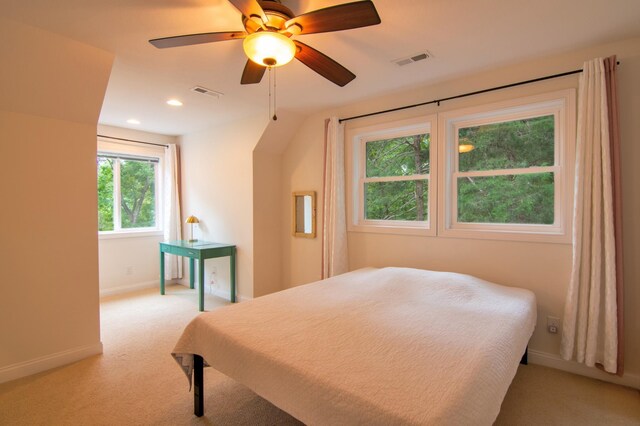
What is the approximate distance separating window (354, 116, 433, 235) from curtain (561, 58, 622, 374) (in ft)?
3.72

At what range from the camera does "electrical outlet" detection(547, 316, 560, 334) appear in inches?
97.7

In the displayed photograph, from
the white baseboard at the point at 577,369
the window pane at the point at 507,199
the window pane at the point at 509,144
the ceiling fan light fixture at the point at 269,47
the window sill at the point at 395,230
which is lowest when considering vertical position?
the white baseboard at the point at 577,369

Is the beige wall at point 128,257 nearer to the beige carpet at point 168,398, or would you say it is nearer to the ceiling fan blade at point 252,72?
the beige carpet at point 168,398

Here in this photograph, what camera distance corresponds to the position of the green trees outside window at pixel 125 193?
4621 mm

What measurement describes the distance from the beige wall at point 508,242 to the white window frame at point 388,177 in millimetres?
72

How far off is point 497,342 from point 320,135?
286 centimetres

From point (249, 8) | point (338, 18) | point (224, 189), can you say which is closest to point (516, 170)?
Answer: point (338, 18)

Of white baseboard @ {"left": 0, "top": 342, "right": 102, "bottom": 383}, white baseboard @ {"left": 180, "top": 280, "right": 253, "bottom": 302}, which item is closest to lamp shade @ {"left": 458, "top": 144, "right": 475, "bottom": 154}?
white baseboard @ {"left": 180, "top": 280, "right": 253, "bottom": 302}

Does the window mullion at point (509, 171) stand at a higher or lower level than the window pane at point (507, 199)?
higher

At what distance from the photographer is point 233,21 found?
192cm

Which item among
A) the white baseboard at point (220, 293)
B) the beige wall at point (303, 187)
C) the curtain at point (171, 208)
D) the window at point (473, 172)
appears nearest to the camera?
the window at point (473, 172)

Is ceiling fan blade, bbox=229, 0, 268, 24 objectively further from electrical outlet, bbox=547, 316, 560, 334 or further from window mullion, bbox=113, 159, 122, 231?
window mullion, bbox=113, 159, 122, 231

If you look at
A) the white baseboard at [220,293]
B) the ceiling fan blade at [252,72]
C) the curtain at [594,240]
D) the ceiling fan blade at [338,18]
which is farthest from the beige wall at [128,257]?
the curtain at [594,240]

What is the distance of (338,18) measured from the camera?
1.48m
